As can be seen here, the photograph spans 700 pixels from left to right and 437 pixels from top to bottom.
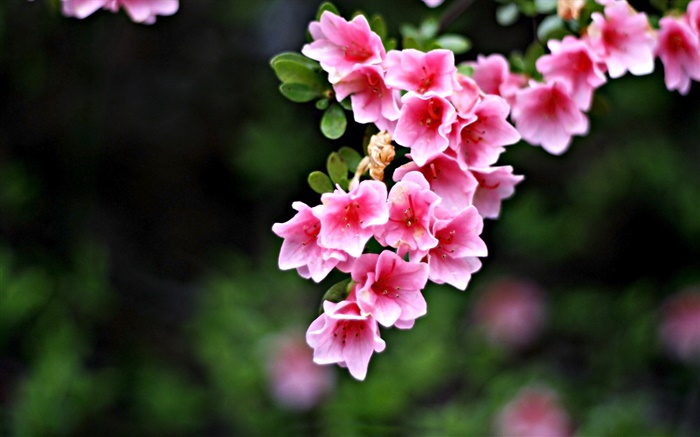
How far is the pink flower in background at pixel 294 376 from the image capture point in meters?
2.99

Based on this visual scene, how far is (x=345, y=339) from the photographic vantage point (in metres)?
1.23

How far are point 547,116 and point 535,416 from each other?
2035mm

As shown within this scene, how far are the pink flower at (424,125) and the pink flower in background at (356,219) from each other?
9 centimetres

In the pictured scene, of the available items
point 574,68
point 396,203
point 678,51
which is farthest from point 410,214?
point 678,51

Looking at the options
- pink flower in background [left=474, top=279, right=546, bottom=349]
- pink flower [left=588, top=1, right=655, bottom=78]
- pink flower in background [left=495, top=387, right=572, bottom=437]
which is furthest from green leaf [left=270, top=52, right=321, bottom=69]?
pink flower in background [left=474, top=279, right=546, bottom=349]

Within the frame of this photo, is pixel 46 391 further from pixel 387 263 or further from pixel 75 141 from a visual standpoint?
pixel 387 263

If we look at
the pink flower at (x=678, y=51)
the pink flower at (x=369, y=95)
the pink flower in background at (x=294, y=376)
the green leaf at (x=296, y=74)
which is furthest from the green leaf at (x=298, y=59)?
the pink flower in background at (x=294, y=376)

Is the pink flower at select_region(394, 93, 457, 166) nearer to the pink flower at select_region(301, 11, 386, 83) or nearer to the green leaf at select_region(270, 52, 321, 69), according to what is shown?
the pink flower at select_region(301, 11, 386, 83)

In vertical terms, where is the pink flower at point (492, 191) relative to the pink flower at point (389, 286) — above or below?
above

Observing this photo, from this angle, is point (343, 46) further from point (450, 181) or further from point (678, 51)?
point (678, 51)

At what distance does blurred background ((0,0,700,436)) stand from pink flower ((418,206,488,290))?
1482 mm

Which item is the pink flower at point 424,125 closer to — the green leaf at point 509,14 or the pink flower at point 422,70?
the pink flower at point 422,70

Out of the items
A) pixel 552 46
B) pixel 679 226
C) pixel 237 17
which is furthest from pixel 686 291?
pixel 552 46

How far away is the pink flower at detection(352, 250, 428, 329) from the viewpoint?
118cm
